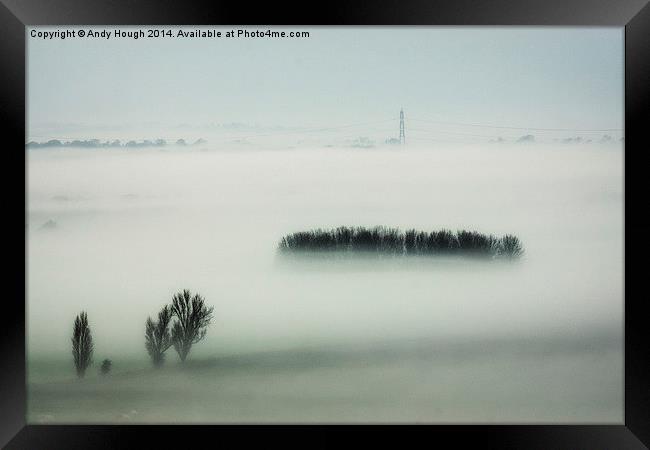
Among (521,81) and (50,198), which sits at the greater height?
(521,81)

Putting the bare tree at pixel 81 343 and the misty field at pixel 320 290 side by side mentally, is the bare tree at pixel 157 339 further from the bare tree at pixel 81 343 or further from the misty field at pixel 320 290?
the bare tree at pixel 81 343

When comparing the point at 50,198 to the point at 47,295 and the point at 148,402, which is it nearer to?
the point at 47,295

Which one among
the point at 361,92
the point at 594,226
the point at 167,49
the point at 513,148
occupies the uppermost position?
the point at 167,49

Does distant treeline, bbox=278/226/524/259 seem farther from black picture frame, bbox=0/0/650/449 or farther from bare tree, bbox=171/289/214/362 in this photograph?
black picture frame, bbox=0/0/650/449

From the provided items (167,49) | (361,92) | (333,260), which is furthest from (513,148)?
(167,49)

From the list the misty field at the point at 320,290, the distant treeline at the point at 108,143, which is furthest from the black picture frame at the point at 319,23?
the distant treeline at the point at 108,143

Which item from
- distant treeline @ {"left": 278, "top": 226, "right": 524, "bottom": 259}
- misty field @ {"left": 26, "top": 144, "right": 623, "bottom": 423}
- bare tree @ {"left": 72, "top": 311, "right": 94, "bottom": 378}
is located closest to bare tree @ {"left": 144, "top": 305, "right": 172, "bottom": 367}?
misty field @ {"left": 26, "top": 144, "right": 623, "bottom": 423}

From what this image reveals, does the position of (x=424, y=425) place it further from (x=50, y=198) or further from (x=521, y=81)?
(x=50, y=198)
